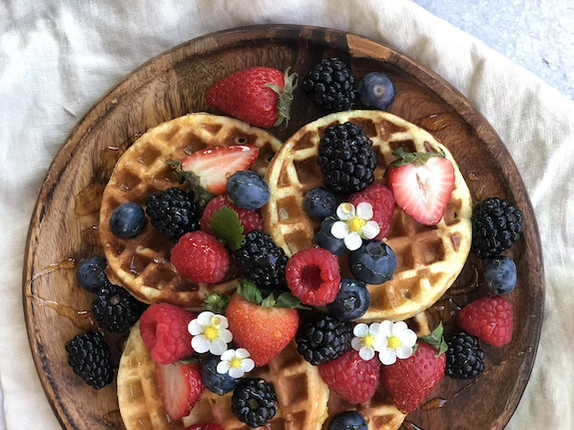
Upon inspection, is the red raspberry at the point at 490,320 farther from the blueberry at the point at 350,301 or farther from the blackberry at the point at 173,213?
the blackberry at the point at 173,213

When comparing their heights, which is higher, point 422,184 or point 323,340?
point 422,184

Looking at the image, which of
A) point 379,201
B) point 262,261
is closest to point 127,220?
point 262,261

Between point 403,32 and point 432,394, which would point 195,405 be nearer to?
point 432,394

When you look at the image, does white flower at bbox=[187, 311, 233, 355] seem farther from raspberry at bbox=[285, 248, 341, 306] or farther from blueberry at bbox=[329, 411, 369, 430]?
blueberry at bbox=[329, 411, 369, 430]

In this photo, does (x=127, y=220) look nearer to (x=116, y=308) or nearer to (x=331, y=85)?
(x=116, y=308)

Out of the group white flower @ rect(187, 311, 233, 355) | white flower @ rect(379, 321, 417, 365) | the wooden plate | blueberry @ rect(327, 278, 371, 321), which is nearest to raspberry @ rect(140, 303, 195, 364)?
white flower @ rect(187, 311, 233, 355)

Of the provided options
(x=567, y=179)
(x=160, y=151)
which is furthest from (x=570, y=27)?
(x=160, y=151)
